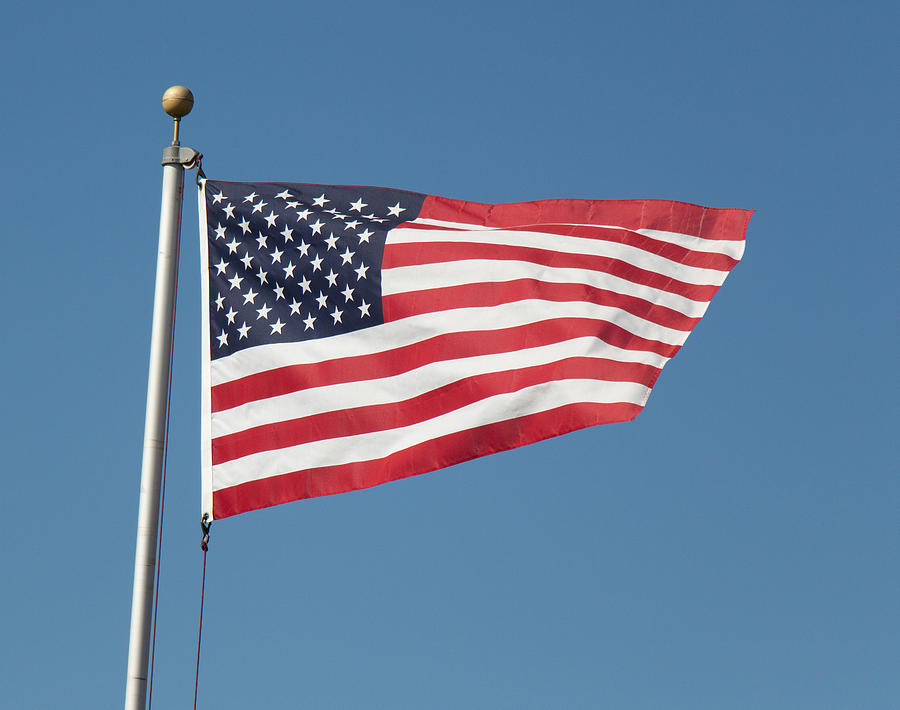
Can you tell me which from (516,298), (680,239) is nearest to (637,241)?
(680,239)

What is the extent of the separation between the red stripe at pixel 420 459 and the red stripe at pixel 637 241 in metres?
2.21

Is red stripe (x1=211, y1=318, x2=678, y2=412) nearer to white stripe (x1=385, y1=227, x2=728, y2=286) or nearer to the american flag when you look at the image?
the american flag

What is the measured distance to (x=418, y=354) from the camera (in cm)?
1570

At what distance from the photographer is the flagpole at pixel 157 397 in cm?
1226

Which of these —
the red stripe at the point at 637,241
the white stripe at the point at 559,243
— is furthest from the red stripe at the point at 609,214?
the white stripe at the point at 559,243

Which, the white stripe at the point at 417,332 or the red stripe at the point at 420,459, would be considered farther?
the white stripe at the point at 417,332

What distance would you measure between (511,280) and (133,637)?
6.32 meters

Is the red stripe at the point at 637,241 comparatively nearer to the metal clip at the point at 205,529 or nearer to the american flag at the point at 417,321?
the american flag at the point at 417,321

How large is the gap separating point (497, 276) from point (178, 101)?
4231 mm

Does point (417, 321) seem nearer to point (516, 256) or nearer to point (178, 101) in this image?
point (516, 256)

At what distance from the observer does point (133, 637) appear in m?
12.3

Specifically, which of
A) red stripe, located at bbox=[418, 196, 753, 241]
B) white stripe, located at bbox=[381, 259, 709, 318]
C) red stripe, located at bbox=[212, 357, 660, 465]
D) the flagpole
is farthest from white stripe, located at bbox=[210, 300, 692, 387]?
the flagpole

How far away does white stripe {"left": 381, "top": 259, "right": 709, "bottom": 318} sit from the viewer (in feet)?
53.1

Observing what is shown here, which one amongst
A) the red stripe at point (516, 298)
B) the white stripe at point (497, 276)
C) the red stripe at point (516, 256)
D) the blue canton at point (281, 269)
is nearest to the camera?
the blue canton at point (281, 269)
